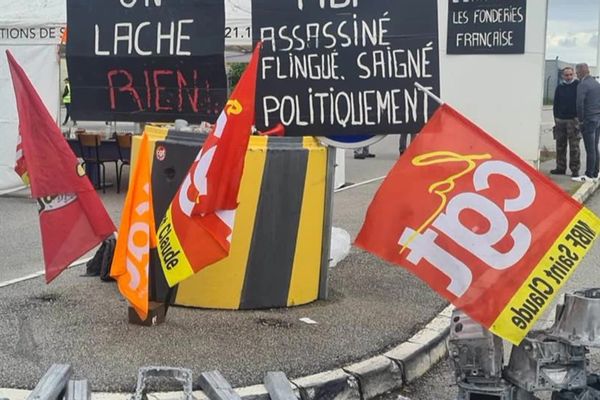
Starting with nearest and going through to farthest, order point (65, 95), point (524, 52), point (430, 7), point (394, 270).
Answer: point (430, 7) → point (394, 270) → point (524, 52) → point (65, 95)

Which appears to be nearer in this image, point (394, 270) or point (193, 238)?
point (193, 238)

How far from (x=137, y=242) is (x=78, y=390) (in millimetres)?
1251

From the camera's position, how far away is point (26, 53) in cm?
1198

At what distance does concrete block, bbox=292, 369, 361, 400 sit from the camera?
14.9 ft

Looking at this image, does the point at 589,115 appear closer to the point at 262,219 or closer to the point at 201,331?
the point at 262,219

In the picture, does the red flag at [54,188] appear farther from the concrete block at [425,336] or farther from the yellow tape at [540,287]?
the yellow tape at [540,287]

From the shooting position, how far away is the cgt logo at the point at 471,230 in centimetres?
379

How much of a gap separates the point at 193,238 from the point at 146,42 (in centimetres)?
159

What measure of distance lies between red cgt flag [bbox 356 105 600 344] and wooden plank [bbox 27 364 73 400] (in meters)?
1.74

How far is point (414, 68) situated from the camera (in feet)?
18.2

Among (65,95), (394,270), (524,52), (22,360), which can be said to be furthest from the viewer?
(65,95)

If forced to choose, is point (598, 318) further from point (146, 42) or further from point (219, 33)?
point (146, 42)

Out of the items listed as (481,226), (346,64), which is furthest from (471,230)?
(346,64)

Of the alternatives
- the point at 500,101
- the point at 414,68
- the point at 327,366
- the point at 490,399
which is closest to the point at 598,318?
the point at 490,399
